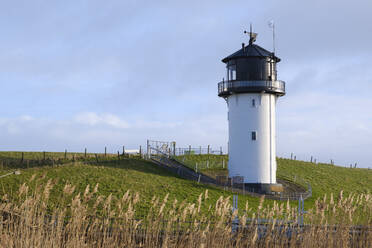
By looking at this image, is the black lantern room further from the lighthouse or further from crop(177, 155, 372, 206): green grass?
crop(177, 155, 372, 206): green grass

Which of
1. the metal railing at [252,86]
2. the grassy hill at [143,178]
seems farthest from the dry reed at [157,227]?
the metal railing at [252,86]

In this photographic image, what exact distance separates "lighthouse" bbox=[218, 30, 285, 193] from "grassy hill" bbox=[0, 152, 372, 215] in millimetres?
3018

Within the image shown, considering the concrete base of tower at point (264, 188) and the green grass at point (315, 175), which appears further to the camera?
the green grass at point (315, 175)

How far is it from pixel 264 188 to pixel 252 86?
7.58 metres

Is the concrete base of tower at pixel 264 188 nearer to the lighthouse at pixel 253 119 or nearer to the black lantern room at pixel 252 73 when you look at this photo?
the lighthouse at pixel 253 119

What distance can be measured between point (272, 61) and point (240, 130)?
19.3 feet

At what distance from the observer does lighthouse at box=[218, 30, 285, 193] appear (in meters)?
32.3

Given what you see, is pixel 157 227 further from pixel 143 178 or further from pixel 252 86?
pixel 252 86

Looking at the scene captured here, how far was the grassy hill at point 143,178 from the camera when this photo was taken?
2559 centimetres

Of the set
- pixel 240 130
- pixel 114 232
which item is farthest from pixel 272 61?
pixel 114 232

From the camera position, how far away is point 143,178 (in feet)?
97.5

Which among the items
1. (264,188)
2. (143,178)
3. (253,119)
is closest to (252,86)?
(253,119)

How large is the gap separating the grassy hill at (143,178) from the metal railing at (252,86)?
7347 millimetres

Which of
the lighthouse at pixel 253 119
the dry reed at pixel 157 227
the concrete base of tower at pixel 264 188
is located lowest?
the concrete base of tower at pixel 264 188
